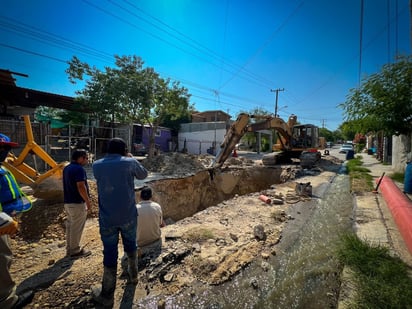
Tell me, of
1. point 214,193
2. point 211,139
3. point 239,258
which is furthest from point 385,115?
point 211,139

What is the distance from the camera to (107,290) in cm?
226

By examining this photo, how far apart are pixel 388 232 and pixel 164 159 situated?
33.8ft

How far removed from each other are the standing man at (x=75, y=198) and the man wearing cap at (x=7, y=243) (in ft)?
2.43

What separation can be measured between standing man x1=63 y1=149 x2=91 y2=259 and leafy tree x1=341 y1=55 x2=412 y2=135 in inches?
409

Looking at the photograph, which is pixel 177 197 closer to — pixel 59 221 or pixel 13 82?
pixel 59 221

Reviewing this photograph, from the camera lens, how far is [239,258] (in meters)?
2.98

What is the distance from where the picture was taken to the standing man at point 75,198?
10.2 ft

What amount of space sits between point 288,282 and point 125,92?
44.0ft

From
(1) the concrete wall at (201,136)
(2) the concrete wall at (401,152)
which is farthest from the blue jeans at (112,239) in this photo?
(1) the concrete wall at (201,136)

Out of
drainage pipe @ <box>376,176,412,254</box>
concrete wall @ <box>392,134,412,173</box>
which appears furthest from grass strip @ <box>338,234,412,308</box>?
concrete wall @ <box>392,134,412,173</box>

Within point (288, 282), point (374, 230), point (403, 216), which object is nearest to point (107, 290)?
point (288, 282)

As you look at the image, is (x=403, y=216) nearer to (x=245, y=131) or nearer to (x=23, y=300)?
(x=23, y=300)

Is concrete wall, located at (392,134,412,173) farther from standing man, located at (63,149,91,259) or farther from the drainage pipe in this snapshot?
standing man, located at (63,149,91,259)

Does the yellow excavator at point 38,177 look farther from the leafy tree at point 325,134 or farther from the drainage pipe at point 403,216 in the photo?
the leafy tree at point 325,134
